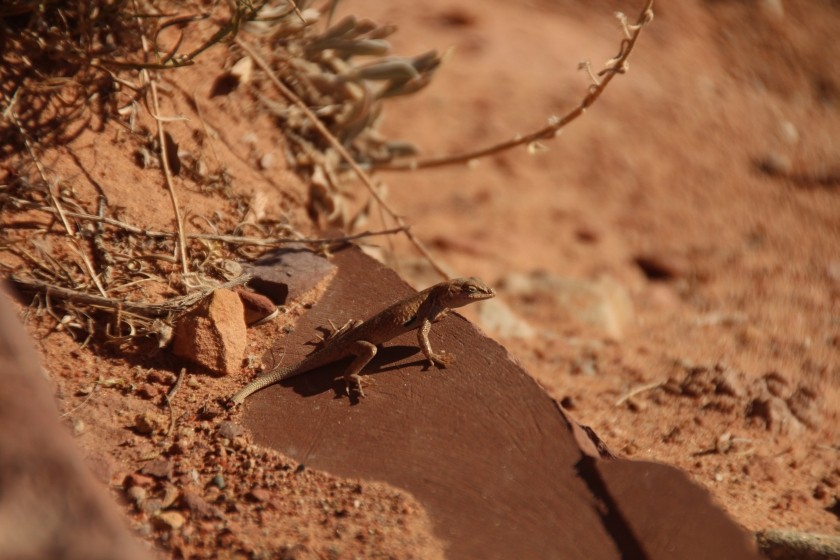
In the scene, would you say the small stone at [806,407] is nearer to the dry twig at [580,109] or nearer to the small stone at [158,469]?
the dry twig at [580,109]

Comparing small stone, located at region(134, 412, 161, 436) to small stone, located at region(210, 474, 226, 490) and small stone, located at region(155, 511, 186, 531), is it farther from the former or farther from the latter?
small stone, located at region(155, 511, 186, 531)

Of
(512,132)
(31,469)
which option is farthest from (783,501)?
(512,132)

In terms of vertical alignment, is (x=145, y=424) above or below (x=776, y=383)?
above

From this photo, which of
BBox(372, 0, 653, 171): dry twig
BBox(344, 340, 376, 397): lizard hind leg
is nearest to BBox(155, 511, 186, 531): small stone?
BBox(344, 340, 376, 397): lizard hind leg

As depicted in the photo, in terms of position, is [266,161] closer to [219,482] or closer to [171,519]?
[219,482]

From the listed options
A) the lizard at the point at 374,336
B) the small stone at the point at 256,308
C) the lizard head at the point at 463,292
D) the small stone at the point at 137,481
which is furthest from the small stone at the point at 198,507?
the lizard head at the point at 463,292

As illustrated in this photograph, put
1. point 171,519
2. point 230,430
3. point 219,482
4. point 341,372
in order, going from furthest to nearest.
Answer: point 341,372, point 230,430, point 219,482, point 171,519

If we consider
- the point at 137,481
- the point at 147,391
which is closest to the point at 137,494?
the point at 137,481
